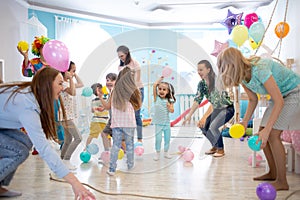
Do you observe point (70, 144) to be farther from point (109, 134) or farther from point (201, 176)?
point (201, 176)

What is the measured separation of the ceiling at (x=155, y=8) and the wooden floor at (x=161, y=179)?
222 centimetres

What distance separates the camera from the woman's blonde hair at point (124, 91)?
1.89 metres

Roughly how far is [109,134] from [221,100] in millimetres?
887

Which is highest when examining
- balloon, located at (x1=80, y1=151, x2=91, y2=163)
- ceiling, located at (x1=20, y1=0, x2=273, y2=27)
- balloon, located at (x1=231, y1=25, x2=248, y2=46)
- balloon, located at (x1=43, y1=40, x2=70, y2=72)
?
ceiling, located at (x1=20, y1=0, x2=273, y2=27)

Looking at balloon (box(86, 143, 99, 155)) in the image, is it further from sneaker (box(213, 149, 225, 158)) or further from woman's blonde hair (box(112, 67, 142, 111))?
sneaker (box(213, 149, 225, 158))

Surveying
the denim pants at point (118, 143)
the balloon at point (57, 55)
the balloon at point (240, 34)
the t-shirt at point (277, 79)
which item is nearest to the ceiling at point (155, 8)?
the balloon at point (240, 34)

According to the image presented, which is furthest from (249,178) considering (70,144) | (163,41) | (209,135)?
(163,41)

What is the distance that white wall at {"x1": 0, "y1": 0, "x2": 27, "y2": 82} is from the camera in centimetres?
318

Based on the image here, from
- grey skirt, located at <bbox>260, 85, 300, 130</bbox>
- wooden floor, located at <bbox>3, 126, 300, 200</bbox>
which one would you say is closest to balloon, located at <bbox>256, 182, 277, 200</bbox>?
wooden floor, located at <bbox>3, 126, 300, 200</bbox>

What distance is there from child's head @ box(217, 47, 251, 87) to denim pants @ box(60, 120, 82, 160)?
1069mm

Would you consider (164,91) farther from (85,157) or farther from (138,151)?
(85,157)

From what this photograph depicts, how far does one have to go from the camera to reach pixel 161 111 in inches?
93.6

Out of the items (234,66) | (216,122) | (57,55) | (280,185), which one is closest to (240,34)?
(216,122)

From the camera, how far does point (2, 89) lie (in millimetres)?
1288
